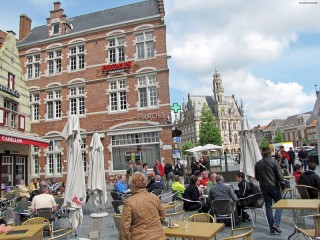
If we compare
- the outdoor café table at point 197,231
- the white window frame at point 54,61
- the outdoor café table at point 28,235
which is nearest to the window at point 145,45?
the white window frame at point 54,61

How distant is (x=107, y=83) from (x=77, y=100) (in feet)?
8.52

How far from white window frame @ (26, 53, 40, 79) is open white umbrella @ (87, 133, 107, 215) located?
1520cm

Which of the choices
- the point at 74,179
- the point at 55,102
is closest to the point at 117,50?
the point at 55,102

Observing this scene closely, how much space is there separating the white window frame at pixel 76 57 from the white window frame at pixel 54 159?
18.4ft

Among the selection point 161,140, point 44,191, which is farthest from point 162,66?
point 44,191

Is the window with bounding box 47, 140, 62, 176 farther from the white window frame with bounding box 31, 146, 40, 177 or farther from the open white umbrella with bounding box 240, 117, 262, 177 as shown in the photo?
the open white umbrella with bounding box 240, 117, 262, 177

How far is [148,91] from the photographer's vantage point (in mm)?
19891

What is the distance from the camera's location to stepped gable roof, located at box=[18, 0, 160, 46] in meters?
21.6

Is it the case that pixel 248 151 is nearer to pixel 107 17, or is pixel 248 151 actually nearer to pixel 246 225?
pixel 246 225

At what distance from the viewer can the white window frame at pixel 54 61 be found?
22359mm

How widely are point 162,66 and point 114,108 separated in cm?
441

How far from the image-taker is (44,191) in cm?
770

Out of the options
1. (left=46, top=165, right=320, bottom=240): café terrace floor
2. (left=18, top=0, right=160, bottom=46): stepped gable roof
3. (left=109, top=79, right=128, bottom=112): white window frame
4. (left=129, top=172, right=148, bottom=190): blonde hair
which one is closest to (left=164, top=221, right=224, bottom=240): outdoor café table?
(left=129, top=172, right=148, bottom=190): blonde hair

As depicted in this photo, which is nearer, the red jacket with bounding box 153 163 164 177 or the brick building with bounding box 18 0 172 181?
the red jacket with bounding box 153 163 164 177
